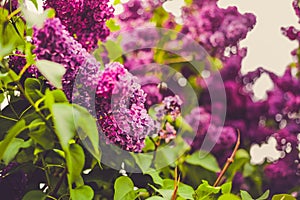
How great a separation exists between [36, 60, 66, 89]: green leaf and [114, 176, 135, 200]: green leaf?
12cm

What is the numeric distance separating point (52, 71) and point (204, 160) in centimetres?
43

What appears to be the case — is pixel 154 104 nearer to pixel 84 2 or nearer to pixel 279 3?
pixel 84 2

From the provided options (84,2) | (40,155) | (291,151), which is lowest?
(291,151)

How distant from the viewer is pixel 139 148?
54 centimetres

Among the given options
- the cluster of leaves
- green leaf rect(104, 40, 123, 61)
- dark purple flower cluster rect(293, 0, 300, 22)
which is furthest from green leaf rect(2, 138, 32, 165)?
dark purple flower cluster rect(293, 0, 300, 22)

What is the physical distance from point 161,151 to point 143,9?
34 cm

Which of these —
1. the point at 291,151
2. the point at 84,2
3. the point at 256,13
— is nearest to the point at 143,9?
the point at 256,13

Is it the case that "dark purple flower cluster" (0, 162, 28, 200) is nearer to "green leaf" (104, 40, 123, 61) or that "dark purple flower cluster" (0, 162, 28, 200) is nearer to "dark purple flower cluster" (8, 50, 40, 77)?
"dark purple flower cluster" (8, 50, 40, 77)

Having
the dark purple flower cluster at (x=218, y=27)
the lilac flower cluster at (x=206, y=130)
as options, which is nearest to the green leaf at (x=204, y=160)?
the lilac flower cluster at (x=206, y=130)

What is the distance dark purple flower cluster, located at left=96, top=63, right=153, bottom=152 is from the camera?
0.50 meters

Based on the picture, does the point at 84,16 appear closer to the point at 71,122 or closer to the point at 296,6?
the point at 71,122

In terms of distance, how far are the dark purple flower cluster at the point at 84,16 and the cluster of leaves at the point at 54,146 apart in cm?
2

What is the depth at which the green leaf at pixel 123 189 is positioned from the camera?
21.8 inches

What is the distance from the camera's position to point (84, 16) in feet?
1.86
